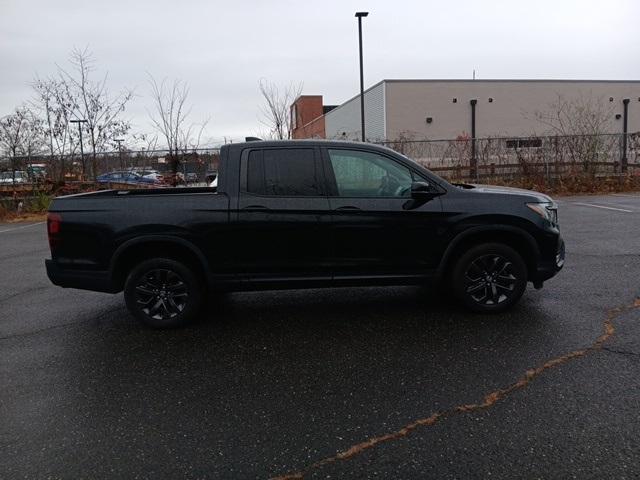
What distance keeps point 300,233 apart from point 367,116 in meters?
29.8

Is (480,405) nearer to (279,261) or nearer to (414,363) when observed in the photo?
(414,363)

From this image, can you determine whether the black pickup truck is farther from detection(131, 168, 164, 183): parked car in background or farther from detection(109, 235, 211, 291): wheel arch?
detection(131, 168, 164, 183): parked car in background

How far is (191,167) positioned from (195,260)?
1470 centimetres

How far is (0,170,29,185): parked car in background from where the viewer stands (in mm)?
17547

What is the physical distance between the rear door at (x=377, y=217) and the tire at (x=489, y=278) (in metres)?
0.35

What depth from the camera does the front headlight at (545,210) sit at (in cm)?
514

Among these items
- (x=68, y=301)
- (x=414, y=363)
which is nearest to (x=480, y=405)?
(x=414, y=363)

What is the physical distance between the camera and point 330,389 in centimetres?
369

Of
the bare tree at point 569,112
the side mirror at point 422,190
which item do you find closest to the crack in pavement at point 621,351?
the side mirror at point 422,190

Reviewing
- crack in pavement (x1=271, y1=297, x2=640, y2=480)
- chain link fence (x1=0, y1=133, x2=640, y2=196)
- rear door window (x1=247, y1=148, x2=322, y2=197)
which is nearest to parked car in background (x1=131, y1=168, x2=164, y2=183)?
chain link fence (x1=0, y1=133, x2=640, y2=196)

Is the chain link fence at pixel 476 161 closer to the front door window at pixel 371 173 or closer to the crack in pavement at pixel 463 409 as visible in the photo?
the front door window at pixel 371 173

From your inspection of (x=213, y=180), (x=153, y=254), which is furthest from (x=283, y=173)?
(x=213, y=180)

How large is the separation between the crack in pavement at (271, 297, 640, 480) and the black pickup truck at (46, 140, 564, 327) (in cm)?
106

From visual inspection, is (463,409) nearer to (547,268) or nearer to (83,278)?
(547,268)
